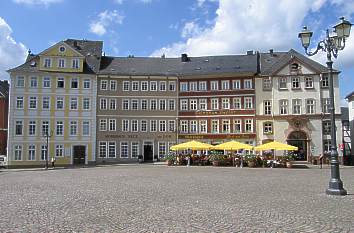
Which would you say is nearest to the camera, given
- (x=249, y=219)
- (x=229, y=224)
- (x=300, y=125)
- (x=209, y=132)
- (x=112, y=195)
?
(x=229, y=224)

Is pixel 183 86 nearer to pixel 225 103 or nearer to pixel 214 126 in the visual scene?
pixel 225 103

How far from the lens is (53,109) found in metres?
49.5

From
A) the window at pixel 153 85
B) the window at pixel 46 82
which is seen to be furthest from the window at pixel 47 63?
the window at pixel 153 85

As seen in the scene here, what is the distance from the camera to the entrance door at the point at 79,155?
49.7m

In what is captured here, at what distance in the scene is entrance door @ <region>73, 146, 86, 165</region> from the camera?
49656 mm

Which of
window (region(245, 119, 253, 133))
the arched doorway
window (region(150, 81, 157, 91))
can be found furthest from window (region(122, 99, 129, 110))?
the arched doorway

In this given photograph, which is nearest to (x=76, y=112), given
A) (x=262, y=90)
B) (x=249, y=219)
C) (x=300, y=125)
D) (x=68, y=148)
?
(x=68, y=148)

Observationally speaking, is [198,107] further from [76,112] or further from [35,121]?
[35,121]

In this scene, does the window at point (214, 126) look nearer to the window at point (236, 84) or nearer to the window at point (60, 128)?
the window at point (236, 84)

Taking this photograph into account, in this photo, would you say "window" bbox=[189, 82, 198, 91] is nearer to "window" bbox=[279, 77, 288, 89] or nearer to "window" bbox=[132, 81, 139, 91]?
"window" bbox=[132, 81, 139, 91]

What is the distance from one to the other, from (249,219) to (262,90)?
41743 mm

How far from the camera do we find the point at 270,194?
46.3 feet

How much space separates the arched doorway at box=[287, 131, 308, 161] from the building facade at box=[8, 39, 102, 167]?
2481 cm

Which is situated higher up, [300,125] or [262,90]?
→ [262,90]
